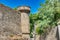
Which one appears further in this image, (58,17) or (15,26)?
(15,26)

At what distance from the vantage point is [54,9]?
48.0 ft

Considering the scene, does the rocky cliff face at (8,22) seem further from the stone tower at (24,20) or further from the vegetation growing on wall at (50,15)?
the vegetation growing on wall at (50,15)

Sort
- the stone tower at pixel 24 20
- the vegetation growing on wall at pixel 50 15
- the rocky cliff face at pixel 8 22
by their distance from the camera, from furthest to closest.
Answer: the stone tower at pixel 24 20 → the rocky cliff face at pixel 8 22 → the vegetation growing on wall at pixel 50 15

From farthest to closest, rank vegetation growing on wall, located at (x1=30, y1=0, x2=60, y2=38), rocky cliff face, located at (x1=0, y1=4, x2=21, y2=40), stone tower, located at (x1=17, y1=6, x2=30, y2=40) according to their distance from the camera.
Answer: stone tower, located at (x1=17, y1=6, x2=30, y2=40), rocky cliff face, located at (x1=0, y1=4, x2=21, y2=40), vegetation growing on wall, located at (x1=30, y1=0, x2=60, y2=38)

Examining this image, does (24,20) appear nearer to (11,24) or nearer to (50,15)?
(11,24)

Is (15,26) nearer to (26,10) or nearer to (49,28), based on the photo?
(26,10)

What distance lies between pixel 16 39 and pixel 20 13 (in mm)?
2428

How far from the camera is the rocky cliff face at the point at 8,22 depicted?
15.8 meters

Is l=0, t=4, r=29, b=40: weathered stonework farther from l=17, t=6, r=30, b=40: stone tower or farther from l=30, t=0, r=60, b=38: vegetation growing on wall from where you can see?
l=30, t=0, r=60, b=38: vegetation growing on wall

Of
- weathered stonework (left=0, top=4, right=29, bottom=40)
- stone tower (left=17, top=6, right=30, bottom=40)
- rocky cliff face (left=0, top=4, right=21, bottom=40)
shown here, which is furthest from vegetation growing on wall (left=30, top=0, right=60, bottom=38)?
rocky cliff face (left=0, top=4, right=21, bottom=40)

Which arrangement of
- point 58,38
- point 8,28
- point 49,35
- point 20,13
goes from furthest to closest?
point 20,13 → point 8,28 → point 49,35 → point 58,38

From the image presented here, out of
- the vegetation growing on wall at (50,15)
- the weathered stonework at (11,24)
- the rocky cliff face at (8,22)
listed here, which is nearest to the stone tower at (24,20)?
the weathered stonework at (11,24)

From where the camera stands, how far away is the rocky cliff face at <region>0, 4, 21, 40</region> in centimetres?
1580

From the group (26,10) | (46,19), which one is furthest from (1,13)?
(46,19)
